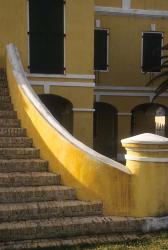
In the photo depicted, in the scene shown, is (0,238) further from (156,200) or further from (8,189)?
(156,200)

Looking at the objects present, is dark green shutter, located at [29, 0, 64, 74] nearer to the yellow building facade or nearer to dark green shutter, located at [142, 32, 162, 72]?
the yellow building facade

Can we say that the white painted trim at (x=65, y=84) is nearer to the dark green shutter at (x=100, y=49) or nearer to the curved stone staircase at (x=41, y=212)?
the dark green shutter at (x=100, y=49)

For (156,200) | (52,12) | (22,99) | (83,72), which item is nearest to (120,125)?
(83,72)

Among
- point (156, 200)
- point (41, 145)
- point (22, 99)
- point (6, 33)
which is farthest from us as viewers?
point (6, 33)

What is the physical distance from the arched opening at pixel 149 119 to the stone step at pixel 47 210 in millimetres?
10292

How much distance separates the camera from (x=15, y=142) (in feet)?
24.2

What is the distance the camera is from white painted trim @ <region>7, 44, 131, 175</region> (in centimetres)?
593

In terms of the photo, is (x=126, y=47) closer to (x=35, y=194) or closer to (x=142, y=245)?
(x=35, y=194)

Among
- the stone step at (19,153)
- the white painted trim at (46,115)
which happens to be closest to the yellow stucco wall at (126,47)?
the white painted trim at (46,115)

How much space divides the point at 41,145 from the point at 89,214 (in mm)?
1735

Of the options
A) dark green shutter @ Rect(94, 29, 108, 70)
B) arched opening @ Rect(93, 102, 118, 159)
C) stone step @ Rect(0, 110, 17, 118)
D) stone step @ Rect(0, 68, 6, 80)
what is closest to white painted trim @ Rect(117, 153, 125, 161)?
arched opening @ Rect(93, 102, 118, 159)

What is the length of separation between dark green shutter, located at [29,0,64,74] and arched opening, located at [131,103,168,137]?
18.1ft

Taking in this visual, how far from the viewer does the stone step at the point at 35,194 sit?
591 cm

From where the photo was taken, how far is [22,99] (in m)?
7.91
